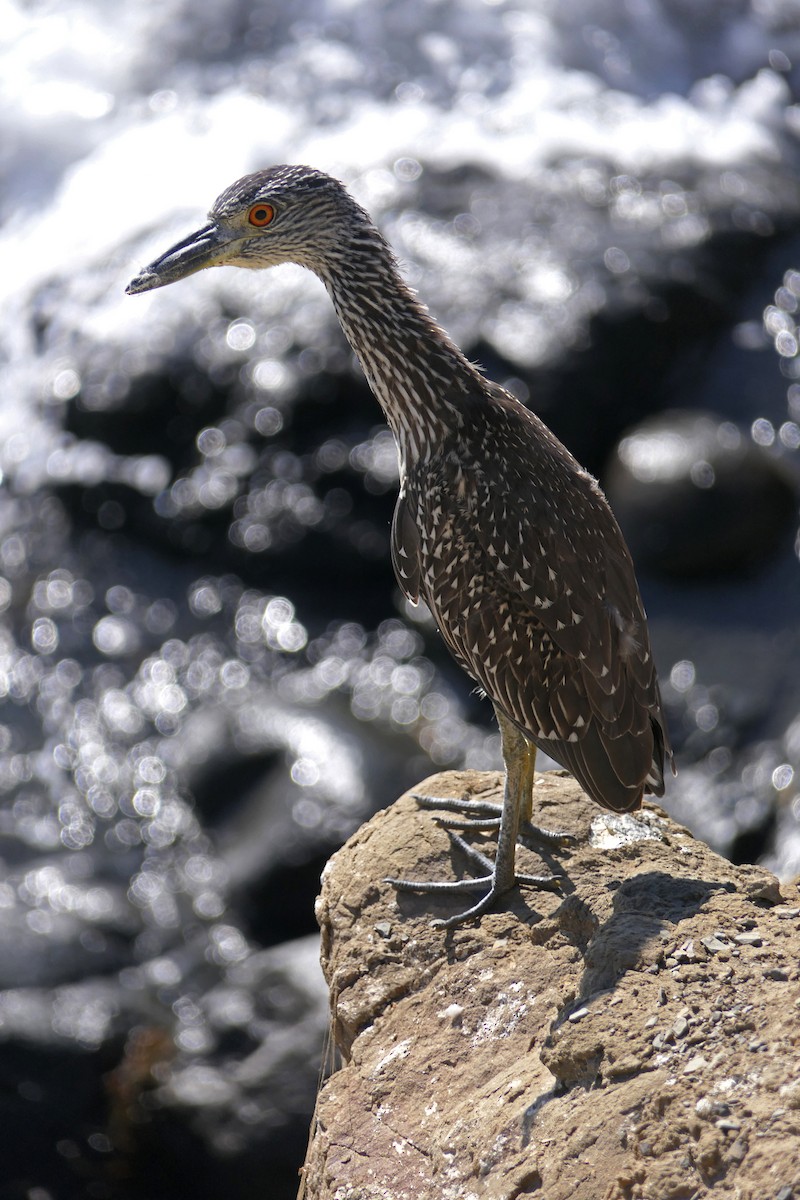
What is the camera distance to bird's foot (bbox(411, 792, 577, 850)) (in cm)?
530

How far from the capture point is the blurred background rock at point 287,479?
8.50m

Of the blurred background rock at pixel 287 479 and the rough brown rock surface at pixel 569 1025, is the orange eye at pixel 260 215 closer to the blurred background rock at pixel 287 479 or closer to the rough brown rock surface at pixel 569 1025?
the rough brown rock surface at pixel 569 1025

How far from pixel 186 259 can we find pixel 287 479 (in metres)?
5.78

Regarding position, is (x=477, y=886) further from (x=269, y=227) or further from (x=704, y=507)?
(x=704, y=507)

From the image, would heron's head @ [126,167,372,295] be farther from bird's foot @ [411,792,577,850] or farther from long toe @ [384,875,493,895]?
long toe @ [384,875,493,895]

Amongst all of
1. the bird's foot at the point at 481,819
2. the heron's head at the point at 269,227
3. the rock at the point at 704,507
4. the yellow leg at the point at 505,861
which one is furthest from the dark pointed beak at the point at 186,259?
the rock at the point at 704,507

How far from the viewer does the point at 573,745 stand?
499 centimetres

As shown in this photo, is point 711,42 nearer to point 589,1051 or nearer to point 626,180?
point 626,180

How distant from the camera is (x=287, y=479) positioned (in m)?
11.1

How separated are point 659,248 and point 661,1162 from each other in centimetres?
987

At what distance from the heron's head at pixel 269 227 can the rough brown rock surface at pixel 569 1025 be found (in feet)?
7.55

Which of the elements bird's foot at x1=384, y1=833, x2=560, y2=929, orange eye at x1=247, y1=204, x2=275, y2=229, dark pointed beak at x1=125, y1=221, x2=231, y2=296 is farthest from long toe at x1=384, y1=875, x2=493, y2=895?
orange eye at x1=247, y1=204, x2=275, y2=229

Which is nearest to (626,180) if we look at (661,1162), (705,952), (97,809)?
(97,809)

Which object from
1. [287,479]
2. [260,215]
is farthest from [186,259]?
[287,479]
